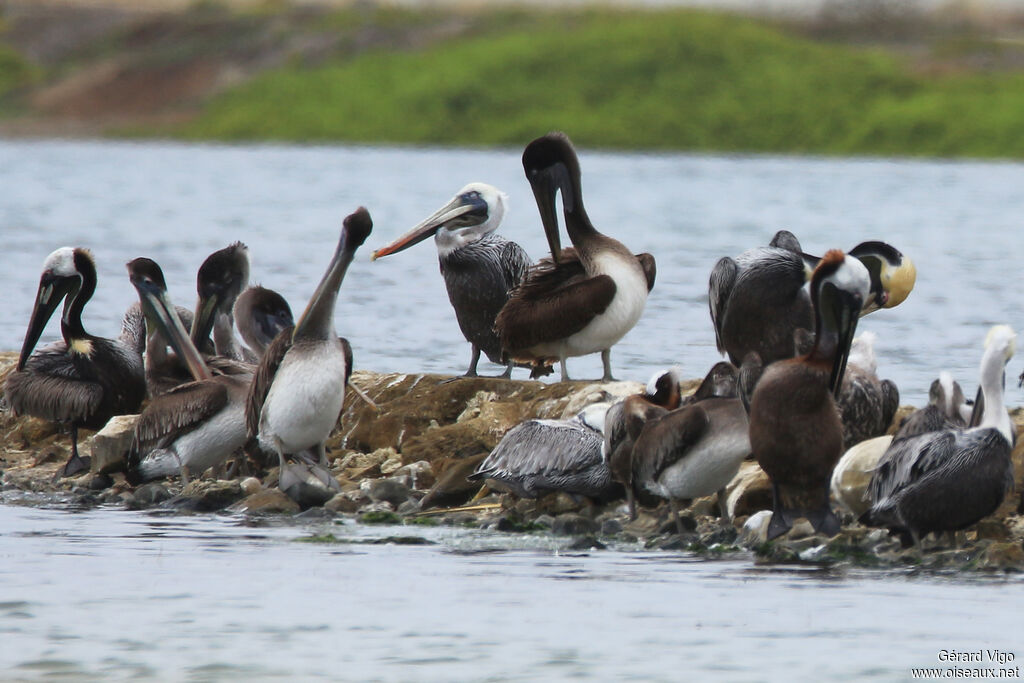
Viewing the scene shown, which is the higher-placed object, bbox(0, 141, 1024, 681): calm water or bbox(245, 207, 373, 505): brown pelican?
bbox(245, 207, 373, 505): brown pelican

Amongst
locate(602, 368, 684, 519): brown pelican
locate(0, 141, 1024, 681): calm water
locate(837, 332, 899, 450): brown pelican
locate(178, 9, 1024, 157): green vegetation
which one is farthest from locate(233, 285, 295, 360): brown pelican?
locate(178, 9, 1024, 157): green vegetation

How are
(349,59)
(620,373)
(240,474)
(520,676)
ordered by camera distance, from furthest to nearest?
(349,59)
(620,373)
(240,474)
(520,676)

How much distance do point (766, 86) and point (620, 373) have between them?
41.4m

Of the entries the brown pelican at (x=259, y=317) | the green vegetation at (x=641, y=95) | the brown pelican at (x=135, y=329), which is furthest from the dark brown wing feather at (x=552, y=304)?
the green vegetation at (x=641, y=95)

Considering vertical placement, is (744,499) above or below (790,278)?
below

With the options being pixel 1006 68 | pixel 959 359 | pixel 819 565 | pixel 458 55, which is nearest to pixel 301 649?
pixel 819 565

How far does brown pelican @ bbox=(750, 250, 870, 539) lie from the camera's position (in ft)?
24.1

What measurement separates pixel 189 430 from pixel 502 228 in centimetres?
1837

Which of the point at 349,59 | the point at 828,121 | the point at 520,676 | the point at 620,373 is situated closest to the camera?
the point at 520,676

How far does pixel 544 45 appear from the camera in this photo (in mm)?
58094

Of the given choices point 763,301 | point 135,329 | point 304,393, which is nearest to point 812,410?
point 763,301

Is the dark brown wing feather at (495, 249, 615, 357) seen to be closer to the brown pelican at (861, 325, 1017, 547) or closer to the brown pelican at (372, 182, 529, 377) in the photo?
the brown pelican at (372, 182, 529, 377)

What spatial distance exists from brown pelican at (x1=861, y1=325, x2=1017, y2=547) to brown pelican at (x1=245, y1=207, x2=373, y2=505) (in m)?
2.59

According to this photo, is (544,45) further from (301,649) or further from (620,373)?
(301,649)
